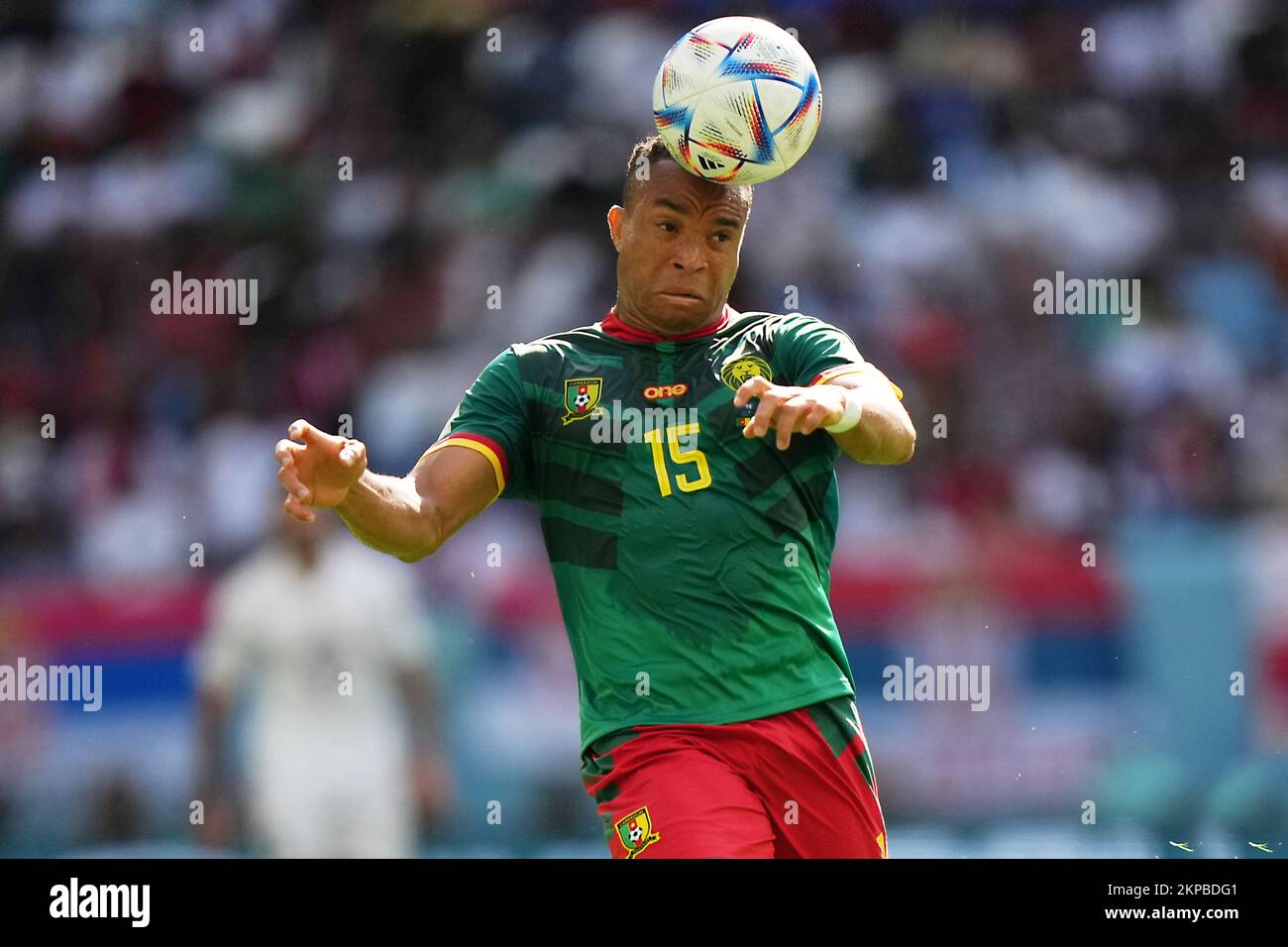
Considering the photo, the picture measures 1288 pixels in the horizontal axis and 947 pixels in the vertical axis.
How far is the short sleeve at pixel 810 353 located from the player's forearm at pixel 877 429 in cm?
9

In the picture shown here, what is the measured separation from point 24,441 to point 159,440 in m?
0.89

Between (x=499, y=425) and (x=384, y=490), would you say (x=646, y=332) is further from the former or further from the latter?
(x=384, y=490)

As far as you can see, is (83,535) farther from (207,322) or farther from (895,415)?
(895,415)

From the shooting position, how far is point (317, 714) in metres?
8.40

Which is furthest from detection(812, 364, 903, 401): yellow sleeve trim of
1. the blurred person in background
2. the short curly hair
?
the blurred person in background

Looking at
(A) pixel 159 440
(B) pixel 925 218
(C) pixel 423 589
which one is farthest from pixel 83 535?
(B) pixel 925 218

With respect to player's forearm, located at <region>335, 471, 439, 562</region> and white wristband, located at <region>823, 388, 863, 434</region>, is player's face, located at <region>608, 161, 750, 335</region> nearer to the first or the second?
white wristband, located at <region>823, 388, 863, 434</region>

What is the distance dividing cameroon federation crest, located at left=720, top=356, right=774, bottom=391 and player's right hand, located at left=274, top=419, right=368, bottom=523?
1127mm

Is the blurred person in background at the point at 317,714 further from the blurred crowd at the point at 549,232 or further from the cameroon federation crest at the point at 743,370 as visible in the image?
the cameroon federation crest at the point at 743,370

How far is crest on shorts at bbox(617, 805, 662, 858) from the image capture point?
14.6 feet

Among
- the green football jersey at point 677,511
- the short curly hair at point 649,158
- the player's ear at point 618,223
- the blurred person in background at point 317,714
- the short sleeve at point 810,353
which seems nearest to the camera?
the green football jersey at point 677,511

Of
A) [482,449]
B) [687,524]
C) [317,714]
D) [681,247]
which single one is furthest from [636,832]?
[317,714]

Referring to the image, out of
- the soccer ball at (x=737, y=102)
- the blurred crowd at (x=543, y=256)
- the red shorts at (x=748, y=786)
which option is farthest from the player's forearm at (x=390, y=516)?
the blurred crowd at (x=543, y=256)

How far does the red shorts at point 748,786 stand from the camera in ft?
14.5
